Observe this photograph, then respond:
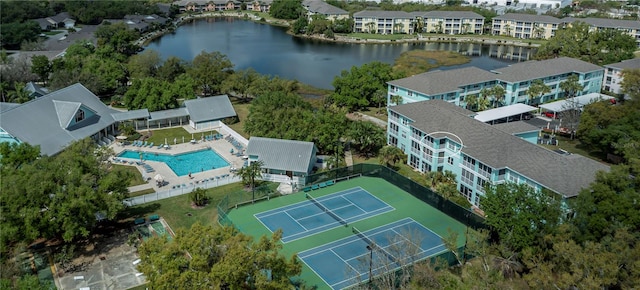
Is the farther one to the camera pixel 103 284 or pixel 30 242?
pixel 30 242

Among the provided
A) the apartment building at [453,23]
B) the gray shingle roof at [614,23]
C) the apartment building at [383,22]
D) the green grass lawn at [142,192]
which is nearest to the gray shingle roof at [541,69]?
the green grass lawn at [142,192]

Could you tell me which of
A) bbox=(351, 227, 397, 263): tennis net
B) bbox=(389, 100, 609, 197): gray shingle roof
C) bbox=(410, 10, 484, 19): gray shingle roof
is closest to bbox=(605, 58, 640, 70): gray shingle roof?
bbox=(389, 100, 609, 197): gray shingle roof

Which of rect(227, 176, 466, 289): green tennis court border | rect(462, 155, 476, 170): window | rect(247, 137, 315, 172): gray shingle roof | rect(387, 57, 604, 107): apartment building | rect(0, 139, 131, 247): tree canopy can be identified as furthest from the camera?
rect(387, 57, 604, 107): apartment building

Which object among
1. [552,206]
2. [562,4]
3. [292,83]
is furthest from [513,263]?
[562,4]

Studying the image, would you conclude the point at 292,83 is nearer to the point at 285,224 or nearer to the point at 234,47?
the point at 285,224

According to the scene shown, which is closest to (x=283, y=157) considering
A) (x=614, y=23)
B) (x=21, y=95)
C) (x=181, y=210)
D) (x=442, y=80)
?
(x=181, y=210)

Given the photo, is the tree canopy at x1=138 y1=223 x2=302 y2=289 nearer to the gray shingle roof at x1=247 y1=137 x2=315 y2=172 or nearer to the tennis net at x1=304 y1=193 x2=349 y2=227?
the tennis net at x1=304 y1=193 x2=349 y2=227

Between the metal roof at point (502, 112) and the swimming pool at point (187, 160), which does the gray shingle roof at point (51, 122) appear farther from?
the metal roof at point (502, 112)
